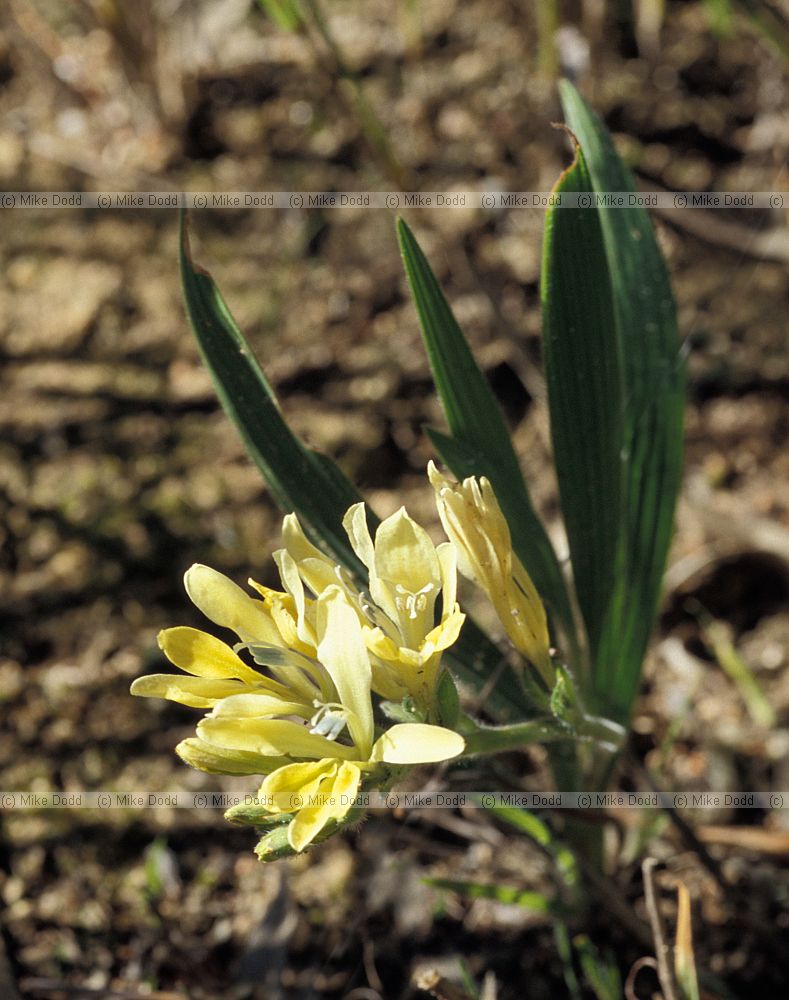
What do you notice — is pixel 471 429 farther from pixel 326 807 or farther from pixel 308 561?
pixel 326 807

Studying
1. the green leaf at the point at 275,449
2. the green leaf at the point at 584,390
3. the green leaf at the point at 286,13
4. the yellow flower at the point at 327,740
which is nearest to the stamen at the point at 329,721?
the yellow flower at the point at 327,740

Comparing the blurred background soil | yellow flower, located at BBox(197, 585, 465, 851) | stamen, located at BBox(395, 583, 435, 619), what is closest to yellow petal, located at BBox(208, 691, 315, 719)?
yellow flower, located at BBox(197, 585, 465, 851)

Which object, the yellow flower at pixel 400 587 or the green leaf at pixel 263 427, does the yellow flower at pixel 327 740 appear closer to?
the yellow flower at pixel 400 587

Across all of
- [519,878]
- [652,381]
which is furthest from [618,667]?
[519,878]

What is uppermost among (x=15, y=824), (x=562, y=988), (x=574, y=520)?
(x=574, y=520)

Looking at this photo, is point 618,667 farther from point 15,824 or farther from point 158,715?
point 15,824

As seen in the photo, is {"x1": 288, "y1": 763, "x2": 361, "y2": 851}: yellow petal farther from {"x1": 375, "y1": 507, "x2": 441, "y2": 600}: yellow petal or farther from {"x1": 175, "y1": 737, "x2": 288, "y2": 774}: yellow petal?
{"x1": 375, "y1": 507, "x2": 441, "y2": 600}: yellow petal
